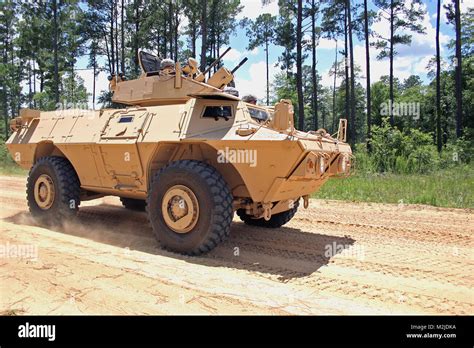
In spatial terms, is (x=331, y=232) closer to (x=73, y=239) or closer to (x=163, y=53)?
(x=73, y=239)

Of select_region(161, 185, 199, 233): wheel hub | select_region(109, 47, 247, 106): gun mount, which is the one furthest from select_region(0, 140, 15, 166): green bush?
select_region(161, 185, 199, 233): wheel hub

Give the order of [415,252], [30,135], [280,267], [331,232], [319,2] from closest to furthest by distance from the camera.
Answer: [280,267] < [415,252] < [331,232] < [30,135] < [319,2]

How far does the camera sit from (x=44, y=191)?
6.94 metres

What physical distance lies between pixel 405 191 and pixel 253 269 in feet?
21.4

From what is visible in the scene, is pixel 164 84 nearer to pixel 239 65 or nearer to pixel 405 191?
pixel 239 65

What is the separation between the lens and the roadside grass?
872 centimetres

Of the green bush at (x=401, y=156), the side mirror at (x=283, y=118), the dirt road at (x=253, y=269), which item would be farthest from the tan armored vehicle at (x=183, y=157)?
the green bush at (x=401, y=156)

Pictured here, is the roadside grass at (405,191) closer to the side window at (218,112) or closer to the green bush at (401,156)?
the green bush at (401,156)

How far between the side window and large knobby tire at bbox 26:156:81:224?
9.25ft

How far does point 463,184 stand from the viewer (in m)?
10.5

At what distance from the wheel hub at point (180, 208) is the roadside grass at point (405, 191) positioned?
206 inches

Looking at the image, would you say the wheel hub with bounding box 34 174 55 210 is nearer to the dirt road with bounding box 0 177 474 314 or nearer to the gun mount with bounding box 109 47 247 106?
the dirt road with bounding box 0 177 474 314
